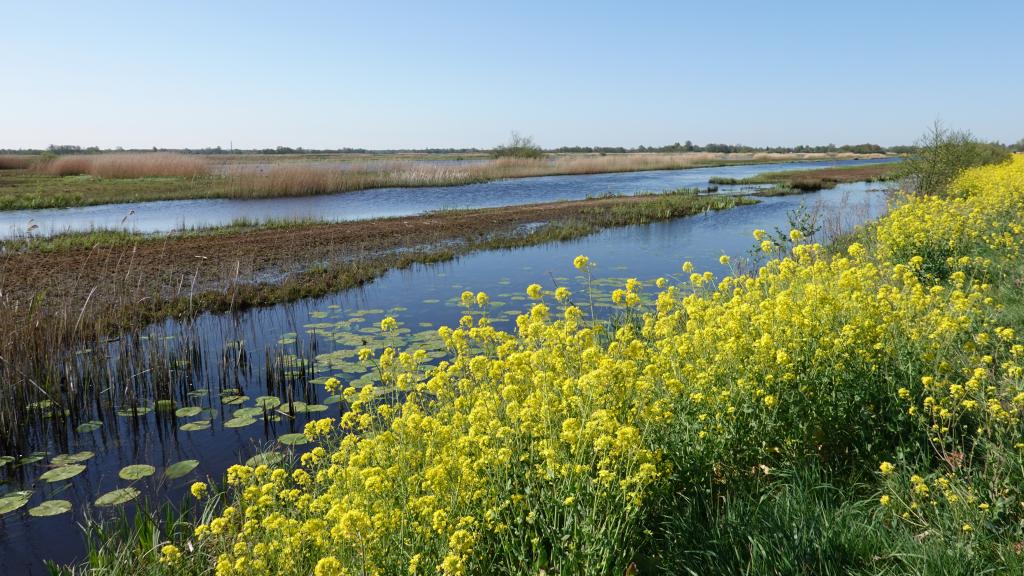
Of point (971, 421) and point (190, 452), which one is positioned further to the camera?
point (190, 452)

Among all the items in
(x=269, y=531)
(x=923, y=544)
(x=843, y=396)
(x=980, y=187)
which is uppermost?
(x=980, y=187)

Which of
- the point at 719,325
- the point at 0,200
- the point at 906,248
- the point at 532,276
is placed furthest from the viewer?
the point at 0,200

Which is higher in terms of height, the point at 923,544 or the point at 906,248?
the point at 906,248

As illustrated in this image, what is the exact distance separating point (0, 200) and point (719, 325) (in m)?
32.4

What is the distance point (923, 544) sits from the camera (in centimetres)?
287

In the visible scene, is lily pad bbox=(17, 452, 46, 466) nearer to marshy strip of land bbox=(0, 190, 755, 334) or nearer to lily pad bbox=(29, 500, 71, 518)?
lily pad bbox=(29, 500, 71, 518)

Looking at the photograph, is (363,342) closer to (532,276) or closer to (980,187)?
(532,276)

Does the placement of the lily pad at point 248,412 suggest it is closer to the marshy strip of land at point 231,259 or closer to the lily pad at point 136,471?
the lily pad at point 136,471

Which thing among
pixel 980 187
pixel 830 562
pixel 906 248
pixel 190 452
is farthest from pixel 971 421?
pixel 980 187

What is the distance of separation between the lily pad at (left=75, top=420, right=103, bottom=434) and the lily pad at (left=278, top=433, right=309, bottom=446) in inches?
89.8

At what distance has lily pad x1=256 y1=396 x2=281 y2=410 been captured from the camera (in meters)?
7.31

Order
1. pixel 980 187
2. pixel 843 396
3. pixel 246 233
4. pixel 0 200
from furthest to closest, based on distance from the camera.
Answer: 1. pixel 0 200
2. pixel 246 233
3. pixel 980 187
4. pixel 843 396

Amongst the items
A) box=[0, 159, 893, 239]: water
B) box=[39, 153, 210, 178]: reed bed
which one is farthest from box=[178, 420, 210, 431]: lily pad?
box=[39, 153, 210, 178]: reed bed

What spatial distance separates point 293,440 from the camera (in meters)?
6.42
